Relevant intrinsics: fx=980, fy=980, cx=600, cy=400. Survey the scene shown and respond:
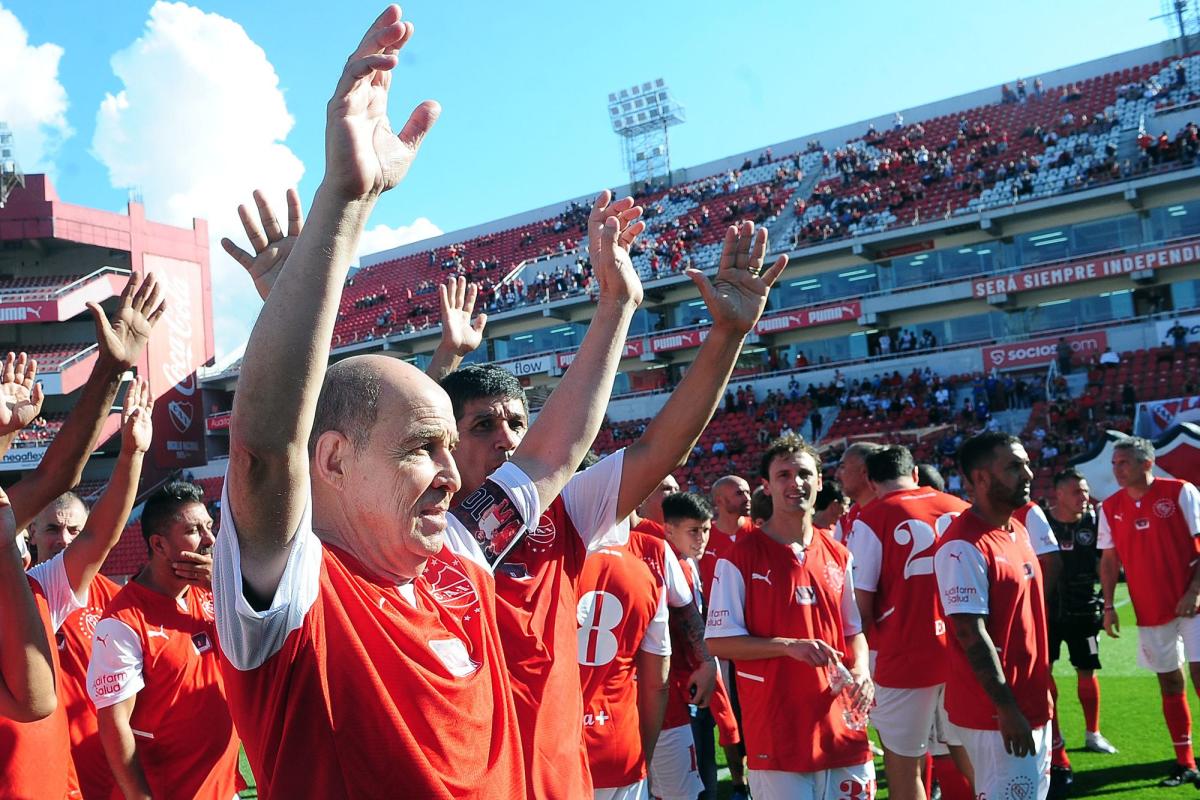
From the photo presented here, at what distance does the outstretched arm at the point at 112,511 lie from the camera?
360cm

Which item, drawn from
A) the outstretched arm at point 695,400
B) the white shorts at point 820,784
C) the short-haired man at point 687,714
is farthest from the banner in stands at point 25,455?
the outstretched arm at point 695,400

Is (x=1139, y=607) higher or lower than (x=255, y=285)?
lower

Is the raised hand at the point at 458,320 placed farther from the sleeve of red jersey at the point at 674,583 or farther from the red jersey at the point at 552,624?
the sleeve of red jersey at the point at 674,583

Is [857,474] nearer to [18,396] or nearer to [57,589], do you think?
[57,589]

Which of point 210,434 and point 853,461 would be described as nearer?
point 853,461

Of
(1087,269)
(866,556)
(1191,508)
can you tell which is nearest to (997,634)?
(866,556)

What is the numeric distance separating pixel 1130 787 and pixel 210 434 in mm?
43543

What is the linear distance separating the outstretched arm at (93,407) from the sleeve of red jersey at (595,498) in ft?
5.19

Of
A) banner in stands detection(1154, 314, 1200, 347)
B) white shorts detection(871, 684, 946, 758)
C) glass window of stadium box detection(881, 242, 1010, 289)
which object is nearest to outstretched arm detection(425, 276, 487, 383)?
white shorts detection(871, 684, 946, 758)

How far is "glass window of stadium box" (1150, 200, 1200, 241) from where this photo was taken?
94.7ft

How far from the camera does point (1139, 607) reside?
7.64 m

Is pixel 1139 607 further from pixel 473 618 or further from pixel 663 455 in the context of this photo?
pixel 473 618

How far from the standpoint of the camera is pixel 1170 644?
7348 millimetres

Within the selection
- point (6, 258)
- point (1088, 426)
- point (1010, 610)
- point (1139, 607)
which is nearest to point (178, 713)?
point (1010, 610)
